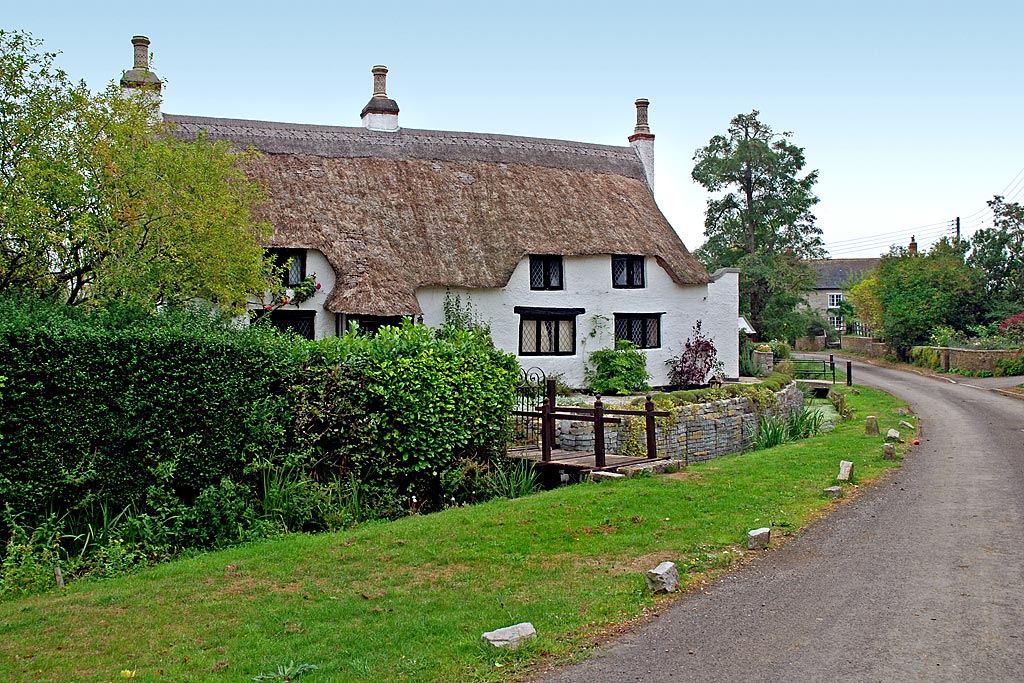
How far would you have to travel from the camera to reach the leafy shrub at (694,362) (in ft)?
94.4

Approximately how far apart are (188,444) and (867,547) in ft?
28.4

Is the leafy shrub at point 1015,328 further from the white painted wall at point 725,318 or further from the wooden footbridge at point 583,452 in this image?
the wooden footbridge at point 583,452

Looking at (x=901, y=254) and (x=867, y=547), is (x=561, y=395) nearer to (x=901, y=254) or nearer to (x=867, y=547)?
(x=867, y=547)

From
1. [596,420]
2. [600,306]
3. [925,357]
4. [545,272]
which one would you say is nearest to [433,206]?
[545,272]

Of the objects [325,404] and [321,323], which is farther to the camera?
[321,323]

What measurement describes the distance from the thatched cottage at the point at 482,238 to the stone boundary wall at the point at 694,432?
719 cm

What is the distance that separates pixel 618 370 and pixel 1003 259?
26.5m

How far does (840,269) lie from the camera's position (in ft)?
273

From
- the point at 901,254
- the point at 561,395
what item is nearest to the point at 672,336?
the point at 561,395

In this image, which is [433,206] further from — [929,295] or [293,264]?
[929,295]

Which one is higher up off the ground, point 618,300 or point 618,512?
point 618,300

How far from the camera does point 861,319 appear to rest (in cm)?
6325

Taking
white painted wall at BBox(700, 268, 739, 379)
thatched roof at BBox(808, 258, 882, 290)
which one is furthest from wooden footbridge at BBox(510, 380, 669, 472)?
thatched roof at BBox(808, 258, 882, 290)

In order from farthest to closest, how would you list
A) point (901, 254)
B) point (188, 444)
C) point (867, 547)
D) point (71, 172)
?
point (901, 254) < point (71, 172) < point (188, 444) < point (867, 547)
